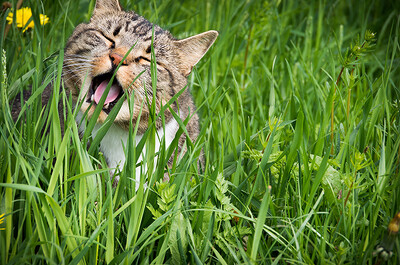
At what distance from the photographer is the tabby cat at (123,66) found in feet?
7.66

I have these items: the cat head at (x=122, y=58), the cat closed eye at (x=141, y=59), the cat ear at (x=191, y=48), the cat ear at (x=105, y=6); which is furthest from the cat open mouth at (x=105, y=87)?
the cat ear at (x=105, y=6)

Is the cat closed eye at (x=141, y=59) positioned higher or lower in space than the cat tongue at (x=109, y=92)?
higher

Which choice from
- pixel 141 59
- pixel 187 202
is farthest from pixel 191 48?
pixel 187 202

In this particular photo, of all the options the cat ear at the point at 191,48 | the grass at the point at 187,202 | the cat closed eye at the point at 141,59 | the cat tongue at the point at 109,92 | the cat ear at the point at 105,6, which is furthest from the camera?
the cat ear at the point at 105,6

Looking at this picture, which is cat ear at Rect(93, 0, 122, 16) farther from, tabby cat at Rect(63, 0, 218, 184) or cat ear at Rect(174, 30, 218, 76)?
cat ear at Rect(174, 30, 218, 76)

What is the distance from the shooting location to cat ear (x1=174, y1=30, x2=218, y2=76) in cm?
271

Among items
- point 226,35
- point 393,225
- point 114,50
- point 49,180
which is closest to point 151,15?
point 226,35

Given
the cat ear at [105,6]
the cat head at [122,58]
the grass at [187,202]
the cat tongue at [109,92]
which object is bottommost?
the grass at [187,202]

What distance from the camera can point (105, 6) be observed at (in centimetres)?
284

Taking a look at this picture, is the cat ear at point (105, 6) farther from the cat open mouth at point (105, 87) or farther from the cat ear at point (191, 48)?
the cat open mouth at point (105, 87)

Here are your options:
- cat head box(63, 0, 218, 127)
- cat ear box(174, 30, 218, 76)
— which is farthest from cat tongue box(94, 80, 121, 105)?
cat ear box(174, 30, 218, 76)

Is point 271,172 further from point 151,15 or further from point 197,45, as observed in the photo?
point 151,15

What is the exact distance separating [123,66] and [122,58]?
0.33 ft

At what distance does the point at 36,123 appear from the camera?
1.94 metres
